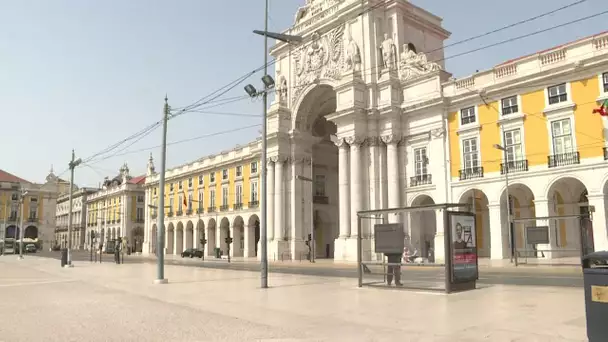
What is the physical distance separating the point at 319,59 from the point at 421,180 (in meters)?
15.7

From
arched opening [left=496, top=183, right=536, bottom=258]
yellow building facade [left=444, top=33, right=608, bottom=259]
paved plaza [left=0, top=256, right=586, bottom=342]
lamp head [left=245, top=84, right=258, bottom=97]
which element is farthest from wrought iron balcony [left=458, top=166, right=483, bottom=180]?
lamp head [left=245, top=84, right=258, bottom=97]

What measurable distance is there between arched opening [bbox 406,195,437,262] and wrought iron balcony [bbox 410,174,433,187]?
1073mm

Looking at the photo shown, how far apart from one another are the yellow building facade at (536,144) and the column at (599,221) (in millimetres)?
50

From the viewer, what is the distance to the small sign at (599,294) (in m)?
6.12

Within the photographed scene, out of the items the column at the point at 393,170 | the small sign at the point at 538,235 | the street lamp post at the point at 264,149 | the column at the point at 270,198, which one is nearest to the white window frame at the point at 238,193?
the column at the point at 270,198

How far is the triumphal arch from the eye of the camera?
129 ft

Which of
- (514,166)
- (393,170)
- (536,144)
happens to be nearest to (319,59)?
(393,170)

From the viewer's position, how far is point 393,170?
131 feet

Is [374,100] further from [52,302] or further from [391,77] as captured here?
[52,302]

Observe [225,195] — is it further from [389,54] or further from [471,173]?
[471,173]

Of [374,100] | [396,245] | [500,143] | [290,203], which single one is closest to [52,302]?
[396,245]

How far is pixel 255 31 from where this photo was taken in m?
19.5

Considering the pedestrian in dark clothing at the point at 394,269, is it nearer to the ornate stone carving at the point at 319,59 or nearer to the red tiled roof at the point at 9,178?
the ornate stone carving at the point at 319,59

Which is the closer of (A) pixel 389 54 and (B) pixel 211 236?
(A) pixel 389 54
